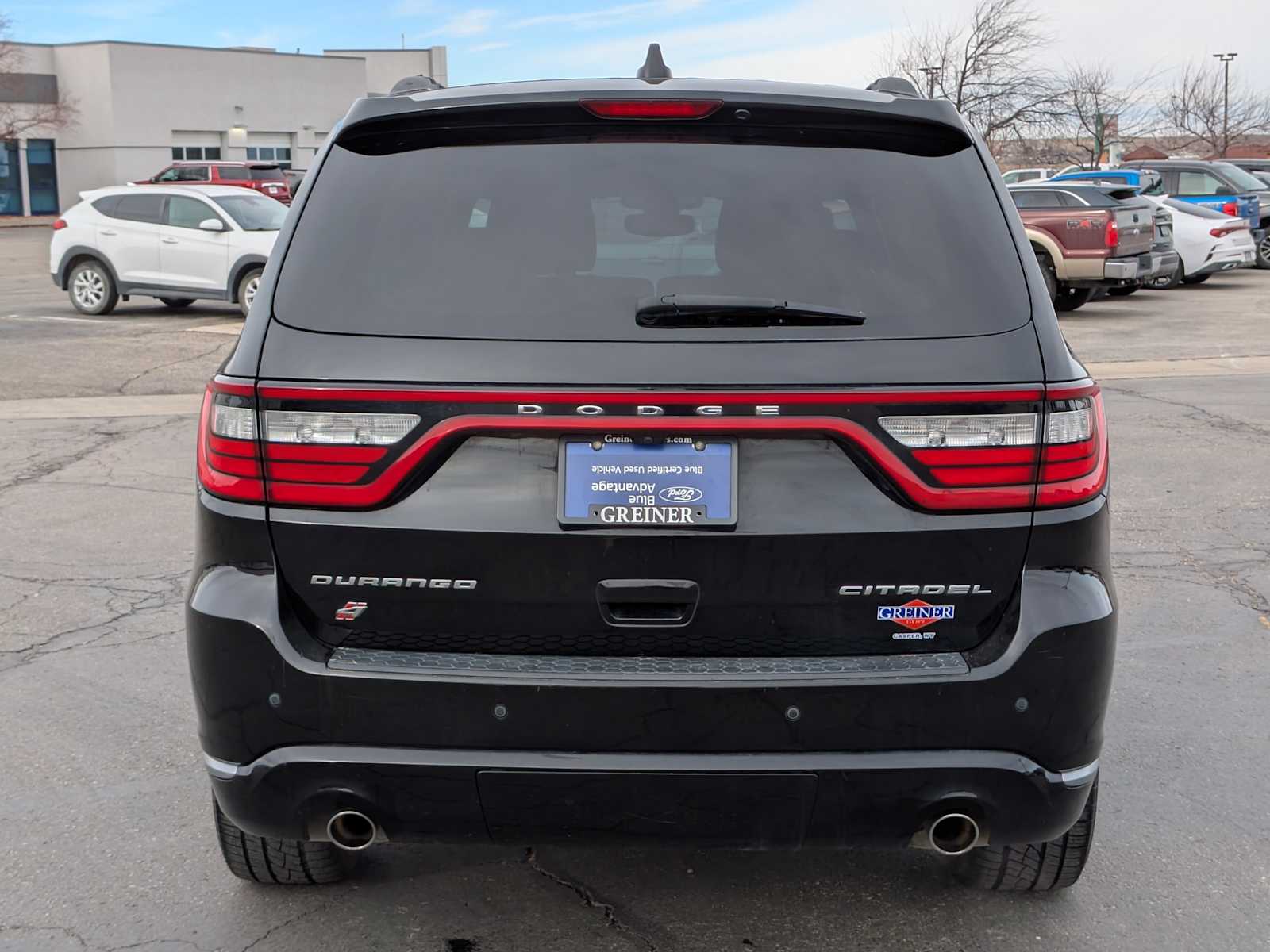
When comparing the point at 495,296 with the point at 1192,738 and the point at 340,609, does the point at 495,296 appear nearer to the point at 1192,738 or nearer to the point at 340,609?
the point at 340,609

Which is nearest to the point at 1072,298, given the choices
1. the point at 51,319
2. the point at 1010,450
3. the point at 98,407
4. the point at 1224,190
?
the point at 1224,190

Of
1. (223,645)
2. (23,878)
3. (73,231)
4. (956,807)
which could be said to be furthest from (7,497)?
(73,231)

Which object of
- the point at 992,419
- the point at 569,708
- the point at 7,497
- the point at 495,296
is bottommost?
the point at 7,497

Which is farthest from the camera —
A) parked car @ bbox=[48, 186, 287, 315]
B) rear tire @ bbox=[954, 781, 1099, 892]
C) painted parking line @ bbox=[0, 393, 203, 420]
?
parked car @ bbox=[48, 186, 287, 315]

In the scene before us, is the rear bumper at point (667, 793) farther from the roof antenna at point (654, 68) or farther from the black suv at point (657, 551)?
the roof antenna at point (654, 68)

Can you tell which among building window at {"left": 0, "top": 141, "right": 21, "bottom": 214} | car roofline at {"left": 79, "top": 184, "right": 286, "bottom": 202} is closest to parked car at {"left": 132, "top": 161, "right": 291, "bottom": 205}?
building window at {"left": 0, "top": 141, "right": 21, "bottom": 214}

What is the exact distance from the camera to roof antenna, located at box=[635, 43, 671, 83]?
3.29 meters

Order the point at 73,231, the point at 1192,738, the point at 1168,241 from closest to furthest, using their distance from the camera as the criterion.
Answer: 1. the point at 1192,738
2. the point at 73,231
3. the point at 1168,241

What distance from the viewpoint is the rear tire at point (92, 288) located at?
→ 18.8 m

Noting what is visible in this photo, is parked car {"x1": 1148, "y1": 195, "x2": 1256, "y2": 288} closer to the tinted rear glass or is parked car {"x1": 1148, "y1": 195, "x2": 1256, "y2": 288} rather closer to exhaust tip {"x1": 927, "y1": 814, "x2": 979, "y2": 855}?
the tinted rear glass

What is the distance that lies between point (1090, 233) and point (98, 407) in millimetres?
12879

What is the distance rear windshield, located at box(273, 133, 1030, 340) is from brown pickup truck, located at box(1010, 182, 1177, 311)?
1638 centimetres

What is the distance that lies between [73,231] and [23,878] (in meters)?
16.9

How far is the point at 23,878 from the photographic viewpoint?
3.60 metres
